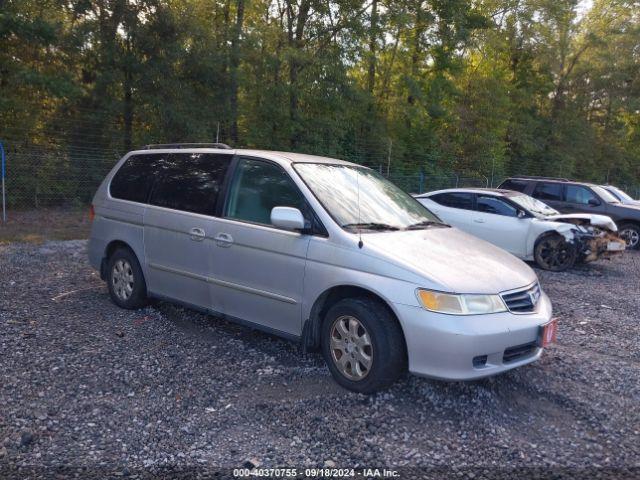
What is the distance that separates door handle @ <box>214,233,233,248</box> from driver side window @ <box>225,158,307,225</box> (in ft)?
0.60

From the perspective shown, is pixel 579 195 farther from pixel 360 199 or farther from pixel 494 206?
pixel 360 199

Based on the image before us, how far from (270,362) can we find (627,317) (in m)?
4.65

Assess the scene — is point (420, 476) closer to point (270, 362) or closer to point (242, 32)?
point (270, 362)

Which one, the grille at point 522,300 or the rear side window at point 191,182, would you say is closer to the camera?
the grille at point 522,300

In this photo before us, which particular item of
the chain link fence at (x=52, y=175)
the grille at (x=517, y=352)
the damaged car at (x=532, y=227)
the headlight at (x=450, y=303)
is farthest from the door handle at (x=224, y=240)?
the chain link fence at (x=52, y=175)

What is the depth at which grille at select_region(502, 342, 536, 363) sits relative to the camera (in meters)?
3.91

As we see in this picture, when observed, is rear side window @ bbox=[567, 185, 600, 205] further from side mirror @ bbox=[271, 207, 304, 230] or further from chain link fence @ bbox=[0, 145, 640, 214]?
chain link fence @ bbox=[0, 145, 640, 214]

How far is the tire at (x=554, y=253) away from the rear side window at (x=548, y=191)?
4163 millimetres

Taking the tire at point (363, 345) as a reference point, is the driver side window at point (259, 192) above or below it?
above

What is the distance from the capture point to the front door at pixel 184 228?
508cm

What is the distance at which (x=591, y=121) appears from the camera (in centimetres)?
3647

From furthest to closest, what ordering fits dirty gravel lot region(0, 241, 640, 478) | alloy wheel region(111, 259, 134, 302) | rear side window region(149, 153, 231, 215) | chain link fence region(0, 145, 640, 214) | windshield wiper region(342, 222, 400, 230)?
chain link fence region(0, 145, 640, 214) < alloy wheel region(111, 259, 134, 302) < rear side window region(149, 153, 231, 215) < windshield wiper region(342, 222, 400, 230) < dirty gravel lot region(0, 241, 640, 478)

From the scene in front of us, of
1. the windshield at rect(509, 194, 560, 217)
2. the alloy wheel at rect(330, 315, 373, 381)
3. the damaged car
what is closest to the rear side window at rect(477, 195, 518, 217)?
the damaged car

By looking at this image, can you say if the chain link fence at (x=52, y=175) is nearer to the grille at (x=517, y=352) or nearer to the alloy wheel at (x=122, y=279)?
the alloy wheel at (x=122, y=279)
